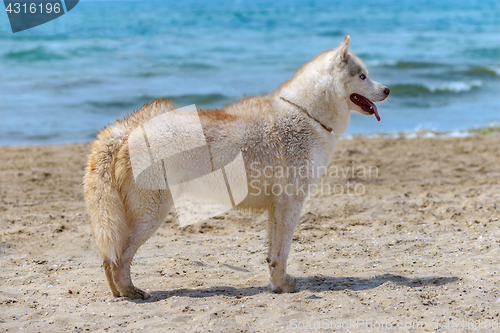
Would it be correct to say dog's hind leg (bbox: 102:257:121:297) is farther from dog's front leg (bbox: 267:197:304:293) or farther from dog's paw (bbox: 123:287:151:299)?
dog's front leg (bbox: 267:197:304:293)

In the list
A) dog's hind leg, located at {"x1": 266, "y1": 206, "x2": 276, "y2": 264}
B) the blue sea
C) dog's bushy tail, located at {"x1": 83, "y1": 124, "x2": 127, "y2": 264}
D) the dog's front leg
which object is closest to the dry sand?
the dog's front leg

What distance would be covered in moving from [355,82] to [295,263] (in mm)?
1915

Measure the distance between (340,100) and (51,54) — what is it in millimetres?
18975

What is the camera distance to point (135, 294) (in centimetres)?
407

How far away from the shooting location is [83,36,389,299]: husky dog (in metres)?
3.90

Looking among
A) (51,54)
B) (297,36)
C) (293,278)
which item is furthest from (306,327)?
(297,36)

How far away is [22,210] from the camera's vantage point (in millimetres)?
6270

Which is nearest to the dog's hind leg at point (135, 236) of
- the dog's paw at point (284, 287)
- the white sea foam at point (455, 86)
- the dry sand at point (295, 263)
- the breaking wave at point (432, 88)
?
the dry sand at point (295, 263)

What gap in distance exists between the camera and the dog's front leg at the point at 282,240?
13.8 ft

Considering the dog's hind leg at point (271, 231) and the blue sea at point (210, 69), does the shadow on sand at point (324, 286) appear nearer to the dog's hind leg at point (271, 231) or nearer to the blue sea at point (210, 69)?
the dog's hind leg at point (271, 231)

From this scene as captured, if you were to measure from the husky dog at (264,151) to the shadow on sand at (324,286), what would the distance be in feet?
0.57

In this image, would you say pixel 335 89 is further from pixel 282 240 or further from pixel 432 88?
pixel 432 88

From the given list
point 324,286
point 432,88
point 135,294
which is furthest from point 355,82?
point 432,88

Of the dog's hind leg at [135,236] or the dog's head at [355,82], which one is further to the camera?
the dog's head at [355,82]
